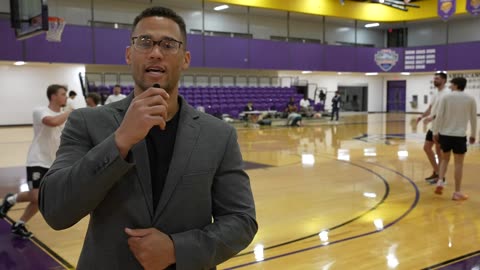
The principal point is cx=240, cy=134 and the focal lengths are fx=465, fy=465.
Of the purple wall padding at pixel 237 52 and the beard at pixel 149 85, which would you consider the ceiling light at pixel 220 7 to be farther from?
the beard at pixel 149 85

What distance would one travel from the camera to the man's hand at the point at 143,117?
128 cm

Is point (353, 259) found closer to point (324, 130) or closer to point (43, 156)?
point (43, 156)

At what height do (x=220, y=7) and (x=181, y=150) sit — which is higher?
(x=220, y=7)

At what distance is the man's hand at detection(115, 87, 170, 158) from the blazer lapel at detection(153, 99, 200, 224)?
0.22 m

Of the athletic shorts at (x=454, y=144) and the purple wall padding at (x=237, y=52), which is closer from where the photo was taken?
the athletic shorts at (x=454, y=144)

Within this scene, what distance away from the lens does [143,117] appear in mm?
1276

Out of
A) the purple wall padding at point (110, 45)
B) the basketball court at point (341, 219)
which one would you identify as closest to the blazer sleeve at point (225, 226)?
the basketball court at point (341, 219)

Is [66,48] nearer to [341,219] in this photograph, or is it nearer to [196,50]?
[196,50]

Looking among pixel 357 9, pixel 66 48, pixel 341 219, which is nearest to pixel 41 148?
pixel 341 219

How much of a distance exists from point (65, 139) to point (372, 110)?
3431 cm

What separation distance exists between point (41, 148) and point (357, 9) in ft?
90.5

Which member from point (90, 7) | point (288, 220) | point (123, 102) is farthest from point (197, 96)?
point (123, 102)

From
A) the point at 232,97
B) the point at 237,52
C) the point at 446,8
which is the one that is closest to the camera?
the point at 446,8

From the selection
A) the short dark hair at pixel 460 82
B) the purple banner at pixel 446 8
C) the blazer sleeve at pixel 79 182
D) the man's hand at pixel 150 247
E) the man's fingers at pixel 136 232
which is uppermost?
the purple banner at pixel 446 8
